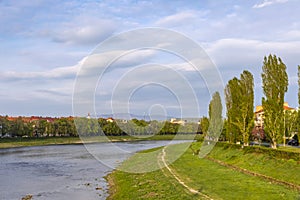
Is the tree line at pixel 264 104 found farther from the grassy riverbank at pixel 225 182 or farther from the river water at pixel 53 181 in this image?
the river water at pixel 53 181

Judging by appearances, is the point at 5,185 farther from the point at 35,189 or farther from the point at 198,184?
the point at 198,184

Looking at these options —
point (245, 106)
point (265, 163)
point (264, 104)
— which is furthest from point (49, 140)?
point (265, 163)

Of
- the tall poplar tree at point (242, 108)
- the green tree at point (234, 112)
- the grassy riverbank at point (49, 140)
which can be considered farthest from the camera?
the grassy riverbank at point (49, 140)

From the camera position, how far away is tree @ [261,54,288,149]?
41.9m

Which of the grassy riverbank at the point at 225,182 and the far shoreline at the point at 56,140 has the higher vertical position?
the grassy riverbank at the point at 225,182

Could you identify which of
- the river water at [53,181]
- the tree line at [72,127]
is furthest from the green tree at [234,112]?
the tree line at [72,127]

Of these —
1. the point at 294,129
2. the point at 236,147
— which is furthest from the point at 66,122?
the point at 236,147

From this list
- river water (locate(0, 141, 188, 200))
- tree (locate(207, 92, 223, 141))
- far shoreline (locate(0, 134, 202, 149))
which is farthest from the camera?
far shoreline (locate(0, 134, 202, 149))

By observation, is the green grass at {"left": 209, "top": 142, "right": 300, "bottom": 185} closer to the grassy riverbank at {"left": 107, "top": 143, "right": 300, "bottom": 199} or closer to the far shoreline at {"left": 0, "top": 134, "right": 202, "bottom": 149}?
the grassy riverbank at {"left": 107, "top": 143, "right": 300, "bottom": 199}

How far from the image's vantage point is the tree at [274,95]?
41.9 meters

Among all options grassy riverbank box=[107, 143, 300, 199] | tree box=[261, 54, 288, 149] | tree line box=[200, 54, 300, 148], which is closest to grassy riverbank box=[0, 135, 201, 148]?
tree line box=[200, 54, 300, 148]

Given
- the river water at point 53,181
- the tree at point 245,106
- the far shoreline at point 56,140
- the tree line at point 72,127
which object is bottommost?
the river water at point 53,181

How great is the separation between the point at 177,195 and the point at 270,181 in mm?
7475

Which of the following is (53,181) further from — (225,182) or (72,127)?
(72,127)
